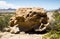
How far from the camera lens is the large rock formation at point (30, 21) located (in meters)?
21.9

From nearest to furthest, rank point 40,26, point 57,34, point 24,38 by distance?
point 57,34, point 24,38, point 40,26

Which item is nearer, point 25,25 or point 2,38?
point 2,38

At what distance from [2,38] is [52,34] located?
12.8 metres

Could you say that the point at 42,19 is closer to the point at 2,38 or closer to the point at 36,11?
the point at 36,11

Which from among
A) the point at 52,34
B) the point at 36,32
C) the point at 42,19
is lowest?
the point at 36,32

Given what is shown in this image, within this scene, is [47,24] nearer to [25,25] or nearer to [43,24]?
[43,24]

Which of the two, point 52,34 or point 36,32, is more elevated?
point 52,34

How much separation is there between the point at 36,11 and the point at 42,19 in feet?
4.40

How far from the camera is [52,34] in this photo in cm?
776

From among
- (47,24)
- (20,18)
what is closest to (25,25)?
(20,18)

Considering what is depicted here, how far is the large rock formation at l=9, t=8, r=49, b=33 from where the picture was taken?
71.8ft

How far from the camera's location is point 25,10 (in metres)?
23.0

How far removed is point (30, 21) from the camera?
71.8ft

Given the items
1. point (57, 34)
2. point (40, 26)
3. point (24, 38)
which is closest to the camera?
point (57, 34)
